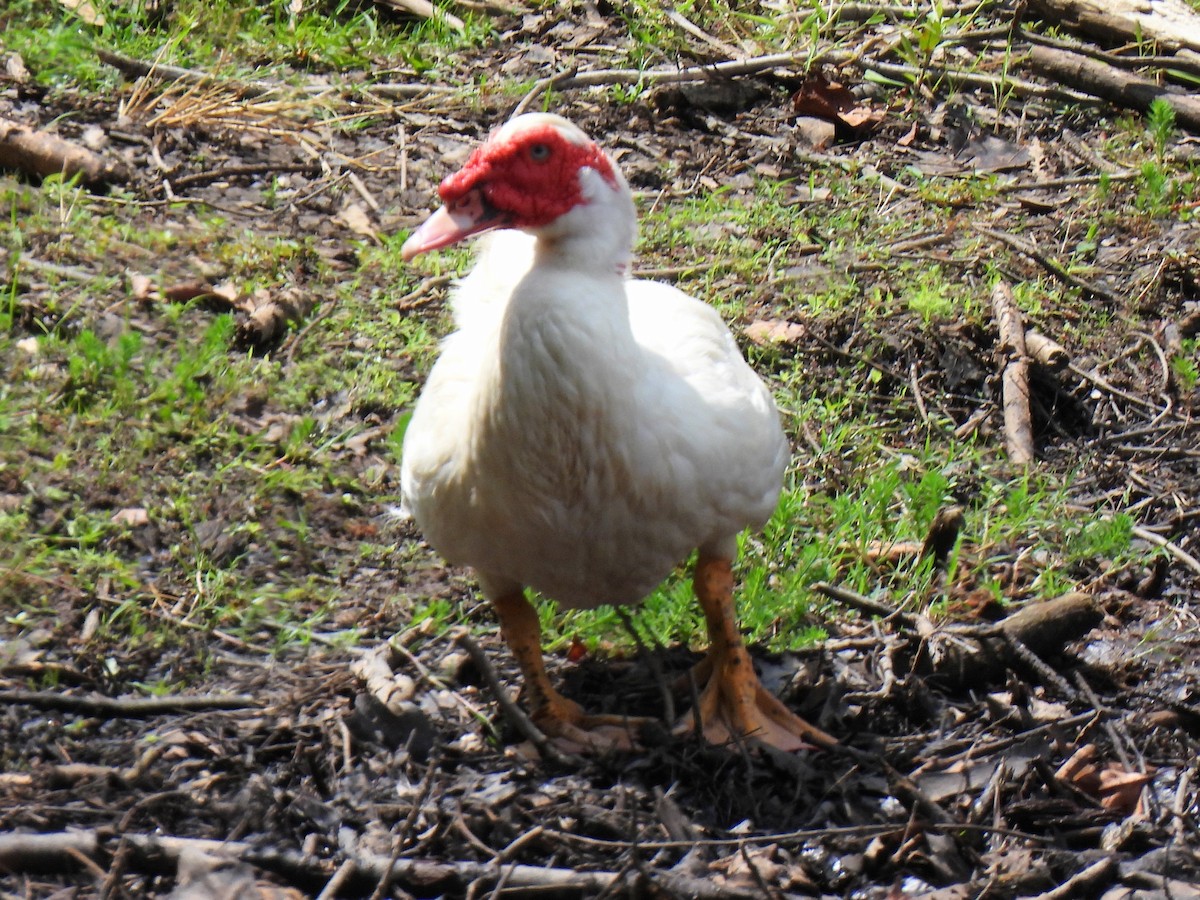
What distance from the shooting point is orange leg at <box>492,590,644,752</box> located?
3.49m

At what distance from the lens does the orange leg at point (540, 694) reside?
349 cm

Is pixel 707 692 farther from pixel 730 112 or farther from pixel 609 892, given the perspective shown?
pixel 730 112

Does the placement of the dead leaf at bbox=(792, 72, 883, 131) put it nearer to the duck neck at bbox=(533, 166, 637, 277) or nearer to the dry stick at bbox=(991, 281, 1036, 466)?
the dry stick at bbox=(991, 281, 1036, 466)

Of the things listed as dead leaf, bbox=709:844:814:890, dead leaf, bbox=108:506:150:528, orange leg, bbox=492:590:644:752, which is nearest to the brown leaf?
dead leaf, bbox=709:844:814:890

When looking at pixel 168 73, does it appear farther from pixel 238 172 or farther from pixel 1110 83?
pixel 1110 83

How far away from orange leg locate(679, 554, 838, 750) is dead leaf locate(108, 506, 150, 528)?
170cm

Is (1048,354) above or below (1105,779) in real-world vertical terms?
above

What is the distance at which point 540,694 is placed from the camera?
354 centimetres

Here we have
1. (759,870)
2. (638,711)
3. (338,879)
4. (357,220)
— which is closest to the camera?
(338,879)

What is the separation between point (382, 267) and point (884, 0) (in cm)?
327

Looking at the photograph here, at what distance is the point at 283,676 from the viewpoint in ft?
12.0

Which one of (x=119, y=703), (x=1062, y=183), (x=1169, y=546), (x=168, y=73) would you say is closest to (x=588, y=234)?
(x=119, y=703)

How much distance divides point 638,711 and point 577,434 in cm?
102

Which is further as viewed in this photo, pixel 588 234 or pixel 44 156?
pixel 44 156
